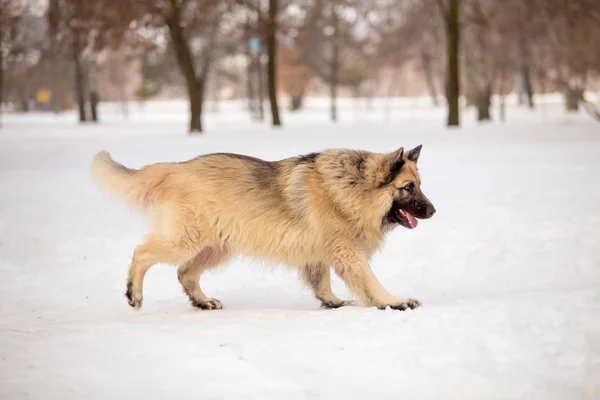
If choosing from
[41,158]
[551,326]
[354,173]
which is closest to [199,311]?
[354,173]

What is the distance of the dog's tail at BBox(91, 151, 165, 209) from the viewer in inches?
264

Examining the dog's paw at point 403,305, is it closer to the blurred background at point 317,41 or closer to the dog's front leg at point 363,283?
the dog's front leg at point 363,283

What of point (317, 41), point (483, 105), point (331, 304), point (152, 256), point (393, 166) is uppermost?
point (317, 41)

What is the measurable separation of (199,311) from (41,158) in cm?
1220

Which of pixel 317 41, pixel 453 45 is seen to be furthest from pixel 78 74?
pixel 453 45

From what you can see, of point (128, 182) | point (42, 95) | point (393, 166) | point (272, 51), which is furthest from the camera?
point (42, 95)

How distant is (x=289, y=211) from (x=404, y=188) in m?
1.05

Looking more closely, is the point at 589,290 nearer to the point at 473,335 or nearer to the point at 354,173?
the point at 473,335

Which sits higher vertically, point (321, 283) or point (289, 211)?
point (289, 211)

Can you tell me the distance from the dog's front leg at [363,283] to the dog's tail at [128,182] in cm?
182

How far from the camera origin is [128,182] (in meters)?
6.77

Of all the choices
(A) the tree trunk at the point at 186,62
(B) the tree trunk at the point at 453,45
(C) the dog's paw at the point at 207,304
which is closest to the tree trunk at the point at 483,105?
(B) the tree trunk at the point at 453,45

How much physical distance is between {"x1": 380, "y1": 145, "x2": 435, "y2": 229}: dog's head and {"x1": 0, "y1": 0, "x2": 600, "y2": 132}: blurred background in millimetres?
19436

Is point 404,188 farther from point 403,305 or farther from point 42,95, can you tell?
point 42,95
